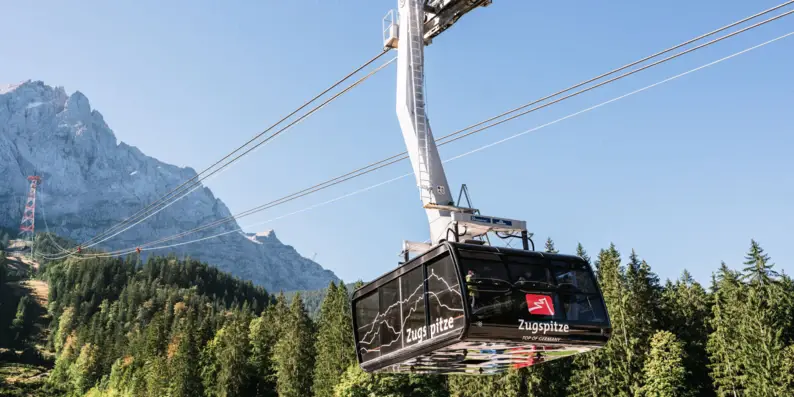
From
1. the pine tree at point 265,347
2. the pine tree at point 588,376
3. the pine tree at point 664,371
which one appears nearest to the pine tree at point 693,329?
the pine tree at point 664,371

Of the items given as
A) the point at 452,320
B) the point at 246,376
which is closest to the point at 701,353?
the point at 246,376

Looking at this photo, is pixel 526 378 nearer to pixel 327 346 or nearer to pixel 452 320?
pixel 327 346

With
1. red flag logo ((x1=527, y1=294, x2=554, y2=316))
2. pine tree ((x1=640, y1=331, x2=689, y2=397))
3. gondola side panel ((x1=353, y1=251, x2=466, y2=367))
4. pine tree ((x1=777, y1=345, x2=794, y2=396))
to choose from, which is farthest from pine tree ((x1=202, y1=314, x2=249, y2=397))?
red flag logo ((x1=527, y1=294, x2=554, y2=316))

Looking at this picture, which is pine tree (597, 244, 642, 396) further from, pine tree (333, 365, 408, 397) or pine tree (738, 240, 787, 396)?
pine tree (333, 365, 408, 397)

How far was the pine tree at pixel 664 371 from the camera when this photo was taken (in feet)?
201

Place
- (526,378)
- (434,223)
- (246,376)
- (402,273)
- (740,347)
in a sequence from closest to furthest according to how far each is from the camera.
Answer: (402,273) < (434,223) < (740,347) < (526,378) < (246,376)

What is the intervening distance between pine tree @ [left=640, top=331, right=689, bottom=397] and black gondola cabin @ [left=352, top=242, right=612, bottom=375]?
1881 inches

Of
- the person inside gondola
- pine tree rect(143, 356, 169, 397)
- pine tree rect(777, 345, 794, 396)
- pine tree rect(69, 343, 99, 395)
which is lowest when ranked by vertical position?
pine tree rect(777, 345, 794, 396)

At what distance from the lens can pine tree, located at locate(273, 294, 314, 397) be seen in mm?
91500

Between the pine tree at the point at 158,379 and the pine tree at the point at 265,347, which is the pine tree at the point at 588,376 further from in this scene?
the pine tree at the point at 158,379

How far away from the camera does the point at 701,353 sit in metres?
74.6

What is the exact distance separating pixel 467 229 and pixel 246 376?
90.5 metres

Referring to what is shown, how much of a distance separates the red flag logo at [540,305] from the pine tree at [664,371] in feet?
160

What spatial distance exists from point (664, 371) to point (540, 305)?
1971 inches
